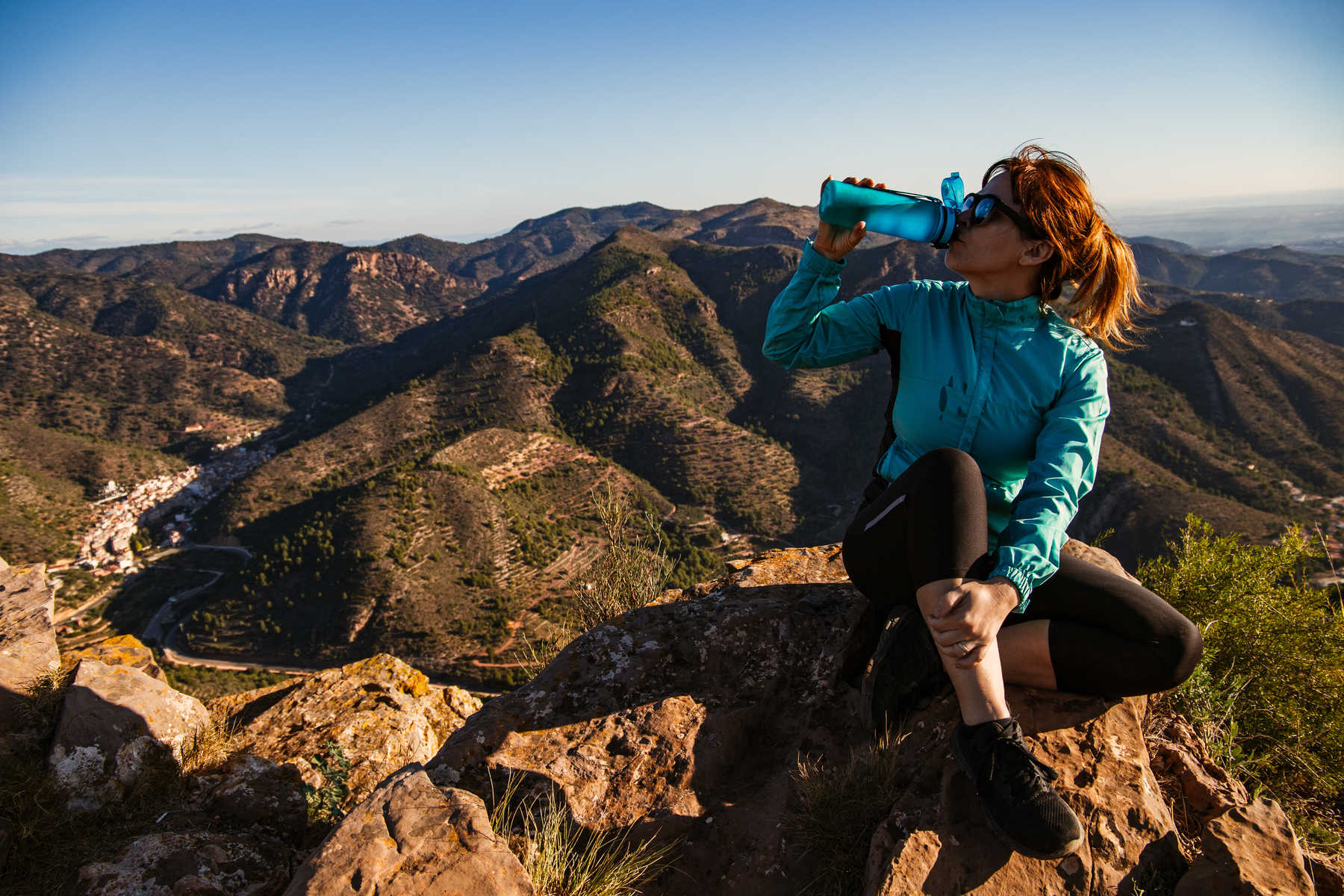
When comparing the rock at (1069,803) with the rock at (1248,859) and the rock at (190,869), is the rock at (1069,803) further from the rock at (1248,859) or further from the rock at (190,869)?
the rock at (190,869)

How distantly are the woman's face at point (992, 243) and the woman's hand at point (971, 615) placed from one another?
1228mm

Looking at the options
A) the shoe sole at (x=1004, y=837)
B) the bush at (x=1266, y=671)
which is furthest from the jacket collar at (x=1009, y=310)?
the bush at (x=1266, y=671)

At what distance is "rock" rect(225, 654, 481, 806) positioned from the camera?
12.1ft

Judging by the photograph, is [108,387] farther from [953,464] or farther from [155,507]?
[953,464]

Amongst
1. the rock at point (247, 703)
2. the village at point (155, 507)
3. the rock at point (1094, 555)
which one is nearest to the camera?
the rock at point (1094, 555)

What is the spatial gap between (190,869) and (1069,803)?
10.7ft

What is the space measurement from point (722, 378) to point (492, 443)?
32.2 m

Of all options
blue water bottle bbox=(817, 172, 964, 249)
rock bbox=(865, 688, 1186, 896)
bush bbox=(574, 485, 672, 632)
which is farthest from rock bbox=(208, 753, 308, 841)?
blue water bottle bbox=(817, 172, 964, 249)

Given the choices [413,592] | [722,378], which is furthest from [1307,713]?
[722,378]

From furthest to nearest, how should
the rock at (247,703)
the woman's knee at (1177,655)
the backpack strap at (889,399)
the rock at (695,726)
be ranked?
the rock at (247,703) < the backpack strap at (889,399) < the rock at (695,726) < the woman's knee at (1177,655)

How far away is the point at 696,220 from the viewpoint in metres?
194

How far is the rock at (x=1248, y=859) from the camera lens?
1803mm

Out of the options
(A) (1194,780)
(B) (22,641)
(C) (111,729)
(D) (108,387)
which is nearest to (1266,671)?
(A) (1194,780)

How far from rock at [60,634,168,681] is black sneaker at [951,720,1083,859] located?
523cm
